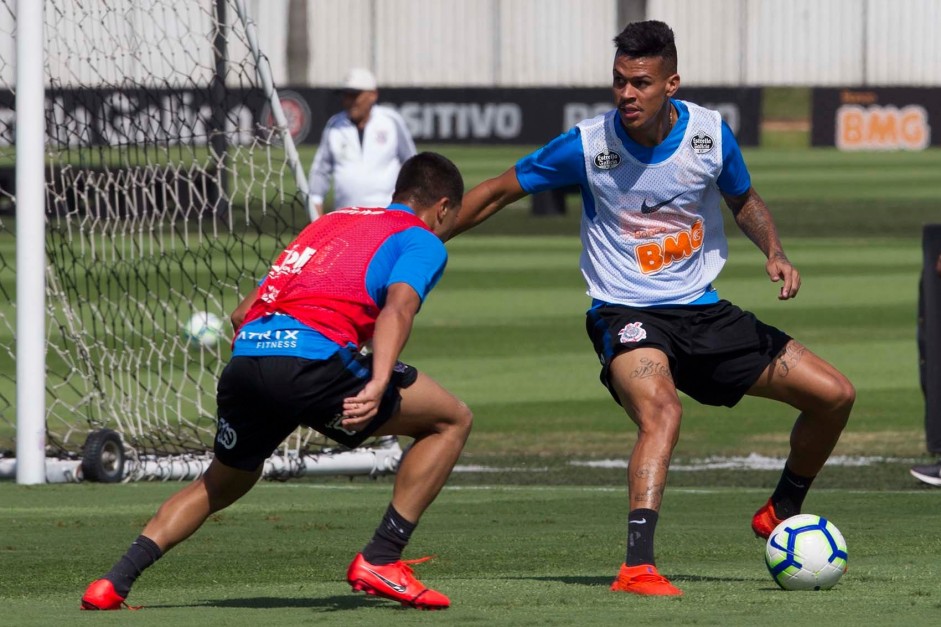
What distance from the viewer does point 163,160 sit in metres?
11.6

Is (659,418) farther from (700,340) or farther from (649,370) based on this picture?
(700,340)

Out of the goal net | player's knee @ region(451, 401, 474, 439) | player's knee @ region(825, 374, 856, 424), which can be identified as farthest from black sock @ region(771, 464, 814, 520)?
the goal net

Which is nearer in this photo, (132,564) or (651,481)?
(132,564)

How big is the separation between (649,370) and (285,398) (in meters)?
1.35

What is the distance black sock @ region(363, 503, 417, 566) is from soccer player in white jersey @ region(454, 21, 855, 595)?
981mm

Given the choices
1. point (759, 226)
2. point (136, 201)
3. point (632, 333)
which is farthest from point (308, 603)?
point (136, 201)

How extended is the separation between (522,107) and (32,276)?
30.5 m

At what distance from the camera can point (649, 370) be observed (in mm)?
6383

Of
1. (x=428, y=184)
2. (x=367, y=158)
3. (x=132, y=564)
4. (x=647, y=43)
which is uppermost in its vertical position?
(x=647, y=43)

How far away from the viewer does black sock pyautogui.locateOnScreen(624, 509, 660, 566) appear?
6.04 meters

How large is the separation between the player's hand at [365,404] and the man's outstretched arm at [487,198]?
135 centimetres

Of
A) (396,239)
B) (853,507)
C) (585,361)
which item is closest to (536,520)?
(853,507)

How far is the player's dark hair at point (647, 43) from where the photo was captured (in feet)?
21.4

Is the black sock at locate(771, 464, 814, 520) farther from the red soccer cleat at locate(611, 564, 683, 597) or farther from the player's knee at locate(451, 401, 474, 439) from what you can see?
the player's knee at locate(451, 401, 474, 439)
